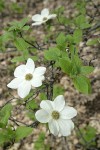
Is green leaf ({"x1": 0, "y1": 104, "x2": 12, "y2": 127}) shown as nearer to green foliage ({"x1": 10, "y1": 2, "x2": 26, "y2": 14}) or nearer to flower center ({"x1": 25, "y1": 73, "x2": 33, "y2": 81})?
flower center ({"x1": 25, "y1": 73, "x2": 33, "y2": 81})

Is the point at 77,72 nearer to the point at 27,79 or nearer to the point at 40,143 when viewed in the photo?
the point at 27,79

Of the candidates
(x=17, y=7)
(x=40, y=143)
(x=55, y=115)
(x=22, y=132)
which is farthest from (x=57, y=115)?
(x=17, y=7)

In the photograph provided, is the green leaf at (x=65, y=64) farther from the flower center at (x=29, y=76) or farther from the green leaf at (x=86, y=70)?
the flower center at (x=29, y=76)

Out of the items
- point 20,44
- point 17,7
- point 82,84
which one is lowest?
point 82,84

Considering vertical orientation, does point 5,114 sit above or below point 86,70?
below

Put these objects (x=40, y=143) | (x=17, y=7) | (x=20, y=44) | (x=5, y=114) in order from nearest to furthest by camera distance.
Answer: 1. (x=5, y=114)
2. (x=20, y=44)
3. (x=40, y=143)
4. (x=17, y=7)
